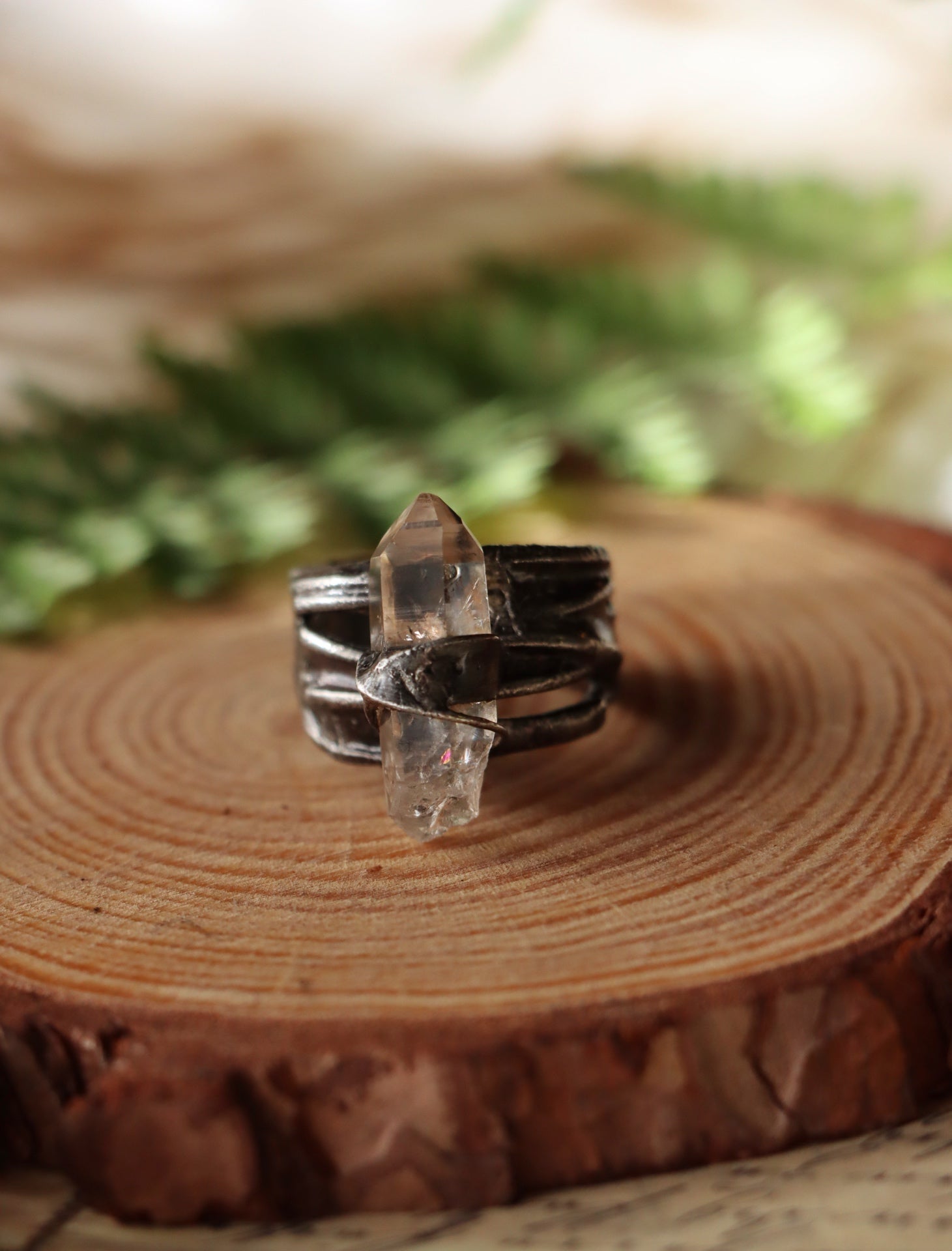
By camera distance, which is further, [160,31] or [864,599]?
[160,31]

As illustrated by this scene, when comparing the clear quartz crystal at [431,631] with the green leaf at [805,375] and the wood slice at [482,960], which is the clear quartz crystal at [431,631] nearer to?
the wood slice at [482,960]

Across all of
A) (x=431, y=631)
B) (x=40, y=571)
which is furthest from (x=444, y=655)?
(x=40, y=571)

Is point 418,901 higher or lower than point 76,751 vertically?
lower

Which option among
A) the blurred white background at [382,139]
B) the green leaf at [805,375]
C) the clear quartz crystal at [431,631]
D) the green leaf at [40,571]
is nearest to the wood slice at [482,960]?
the clear quartz crystal at [431,631]

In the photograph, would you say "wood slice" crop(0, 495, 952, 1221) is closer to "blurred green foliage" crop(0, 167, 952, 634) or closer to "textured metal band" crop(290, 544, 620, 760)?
"textured metal band" crop(290, 544, 620, 760)

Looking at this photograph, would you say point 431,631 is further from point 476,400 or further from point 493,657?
point 476,400

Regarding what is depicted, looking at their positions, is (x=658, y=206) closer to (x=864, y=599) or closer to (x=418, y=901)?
(x=864, y=599)

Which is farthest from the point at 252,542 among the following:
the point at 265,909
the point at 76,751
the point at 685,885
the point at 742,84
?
the point at 742,84

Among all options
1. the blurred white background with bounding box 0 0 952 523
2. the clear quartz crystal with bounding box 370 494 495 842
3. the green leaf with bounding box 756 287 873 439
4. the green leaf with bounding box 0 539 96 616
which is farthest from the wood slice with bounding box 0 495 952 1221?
the blurred white background with bounding box 0 0 952 523
